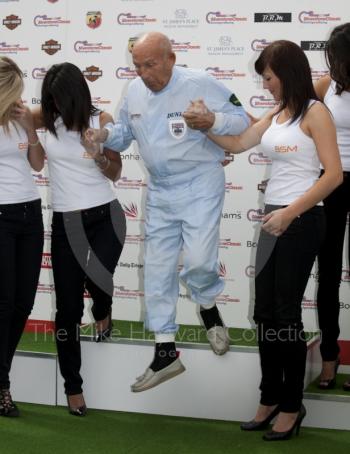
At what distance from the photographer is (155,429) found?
3717 millimetres

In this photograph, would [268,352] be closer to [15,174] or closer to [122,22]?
[15,174]

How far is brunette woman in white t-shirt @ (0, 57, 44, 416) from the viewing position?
3615 millimetres

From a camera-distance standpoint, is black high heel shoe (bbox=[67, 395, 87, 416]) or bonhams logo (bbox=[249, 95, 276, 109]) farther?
bonhams logo (bbox=[249, 95, 276, 109])

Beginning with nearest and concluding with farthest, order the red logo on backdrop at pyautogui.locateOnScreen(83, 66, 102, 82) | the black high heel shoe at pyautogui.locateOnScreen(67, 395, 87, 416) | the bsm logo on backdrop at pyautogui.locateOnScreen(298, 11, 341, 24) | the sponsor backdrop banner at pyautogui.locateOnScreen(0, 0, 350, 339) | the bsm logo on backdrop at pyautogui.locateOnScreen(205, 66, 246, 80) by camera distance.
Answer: the black high heel shoe at pyautogui.locateOnScreen(67, 395, 87, 416)
the bsm logo on backdrop at pyautogui.locateOnScreen(298, 11, 341, 24)
the sponsor backdrop banner at pyautogui.locateOnScreen(0, 0, 350, 339)
the bsm logo on backdrop at pyautogui.locateOnScreen(205, 66, 246, 80)
the red logo on backdrop at pyautogui.locateOnScreen(83, 66, 102, 82)

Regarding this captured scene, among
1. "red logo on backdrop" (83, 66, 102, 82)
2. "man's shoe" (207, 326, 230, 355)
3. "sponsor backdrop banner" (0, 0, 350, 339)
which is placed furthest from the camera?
"red logo on backdrop" (83, 66, 102, 82)

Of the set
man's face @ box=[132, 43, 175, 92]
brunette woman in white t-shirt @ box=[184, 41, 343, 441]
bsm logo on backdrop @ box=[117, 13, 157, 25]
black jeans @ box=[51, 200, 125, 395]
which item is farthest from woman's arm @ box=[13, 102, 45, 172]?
bsm logo on backdrop @ box=[117, 13, 157, 25]

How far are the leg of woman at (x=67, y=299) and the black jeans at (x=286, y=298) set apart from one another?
82cm

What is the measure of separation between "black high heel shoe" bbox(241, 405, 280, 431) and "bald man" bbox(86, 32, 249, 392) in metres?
0.37

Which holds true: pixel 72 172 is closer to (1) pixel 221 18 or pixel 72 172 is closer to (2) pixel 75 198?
(2) pixel 75 198

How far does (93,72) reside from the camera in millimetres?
5281

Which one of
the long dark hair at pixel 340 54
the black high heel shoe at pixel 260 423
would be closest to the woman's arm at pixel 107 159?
the long dark hair at pixel 340 54

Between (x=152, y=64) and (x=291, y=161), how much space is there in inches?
26.8

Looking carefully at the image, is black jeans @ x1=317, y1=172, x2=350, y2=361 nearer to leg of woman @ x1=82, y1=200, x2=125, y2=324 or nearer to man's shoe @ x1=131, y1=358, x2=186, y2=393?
man's shoe @ x1=131, y1=358, x2=186, y2=393

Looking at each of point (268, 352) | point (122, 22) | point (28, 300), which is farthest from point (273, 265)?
point (122, 22)
